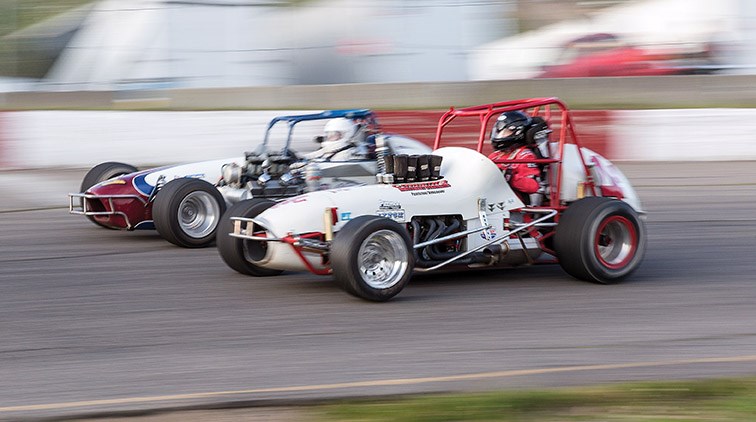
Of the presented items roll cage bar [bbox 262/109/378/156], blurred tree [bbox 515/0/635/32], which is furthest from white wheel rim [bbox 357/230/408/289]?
blurred tree [bbox 515/0/635/32]

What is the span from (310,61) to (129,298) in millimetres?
11712

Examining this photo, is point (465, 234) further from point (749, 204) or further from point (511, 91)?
point (511, 91)

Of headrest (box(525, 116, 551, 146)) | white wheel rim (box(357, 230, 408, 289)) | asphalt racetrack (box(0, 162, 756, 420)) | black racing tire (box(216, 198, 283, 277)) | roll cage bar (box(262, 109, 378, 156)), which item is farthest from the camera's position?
roll cage bar (box(262, 109, 378, 156))

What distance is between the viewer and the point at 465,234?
729cm

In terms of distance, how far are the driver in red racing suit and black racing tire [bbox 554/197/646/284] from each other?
1.44 ft

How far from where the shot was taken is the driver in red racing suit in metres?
7.80

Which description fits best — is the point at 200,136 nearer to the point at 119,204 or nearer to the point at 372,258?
the point at 119,204

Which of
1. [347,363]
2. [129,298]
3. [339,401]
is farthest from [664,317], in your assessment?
[129,298]

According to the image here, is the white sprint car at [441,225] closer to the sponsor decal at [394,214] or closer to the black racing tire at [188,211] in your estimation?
the sponsor decal at [394,214]

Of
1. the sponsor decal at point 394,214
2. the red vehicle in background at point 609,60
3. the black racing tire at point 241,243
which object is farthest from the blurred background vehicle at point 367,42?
the sponsor decal at point 394,214

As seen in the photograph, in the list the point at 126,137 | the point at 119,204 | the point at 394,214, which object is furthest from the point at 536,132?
the point at 126,137

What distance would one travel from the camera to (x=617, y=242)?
7.58 m

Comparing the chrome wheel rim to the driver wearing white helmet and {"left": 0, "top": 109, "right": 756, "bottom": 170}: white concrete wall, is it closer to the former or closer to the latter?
the driver wearing white helmet

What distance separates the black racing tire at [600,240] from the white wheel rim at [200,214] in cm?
333
